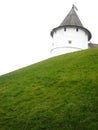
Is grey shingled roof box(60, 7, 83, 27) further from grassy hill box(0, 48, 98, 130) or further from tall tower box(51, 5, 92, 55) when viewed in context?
grassy hill box(0, 48, 98, 130)

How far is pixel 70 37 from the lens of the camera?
160 feet

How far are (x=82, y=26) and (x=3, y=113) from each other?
1378 inches

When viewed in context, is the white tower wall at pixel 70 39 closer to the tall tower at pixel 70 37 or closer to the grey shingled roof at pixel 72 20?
the tall tower at pixel 70 37

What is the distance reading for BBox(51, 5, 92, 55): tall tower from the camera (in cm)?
4888

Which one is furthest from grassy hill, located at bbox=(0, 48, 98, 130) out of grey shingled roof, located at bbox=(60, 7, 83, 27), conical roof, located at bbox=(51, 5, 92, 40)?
grey shingled roof, located at bbox=(60, 7, 83, 27)

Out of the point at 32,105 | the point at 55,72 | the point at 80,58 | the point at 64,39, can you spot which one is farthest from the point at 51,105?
the point at 64,39

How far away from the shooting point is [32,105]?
16.0m

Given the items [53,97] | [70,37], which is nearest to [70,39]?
[70,37]

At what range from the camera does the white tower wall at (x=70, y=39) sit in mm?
48875

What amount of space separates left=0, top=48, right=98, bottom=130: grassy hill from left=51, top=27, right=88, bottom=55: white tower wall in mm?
26311

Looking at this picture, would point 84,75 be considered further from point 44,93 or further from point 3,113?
point 3,113

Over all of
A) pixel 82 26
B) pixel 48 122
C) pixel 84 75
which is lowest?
pixel 48 122

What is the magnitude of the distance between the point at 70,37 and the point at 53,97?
33.0 m

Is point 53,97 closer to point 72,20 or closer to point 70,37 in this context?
point 70,37
